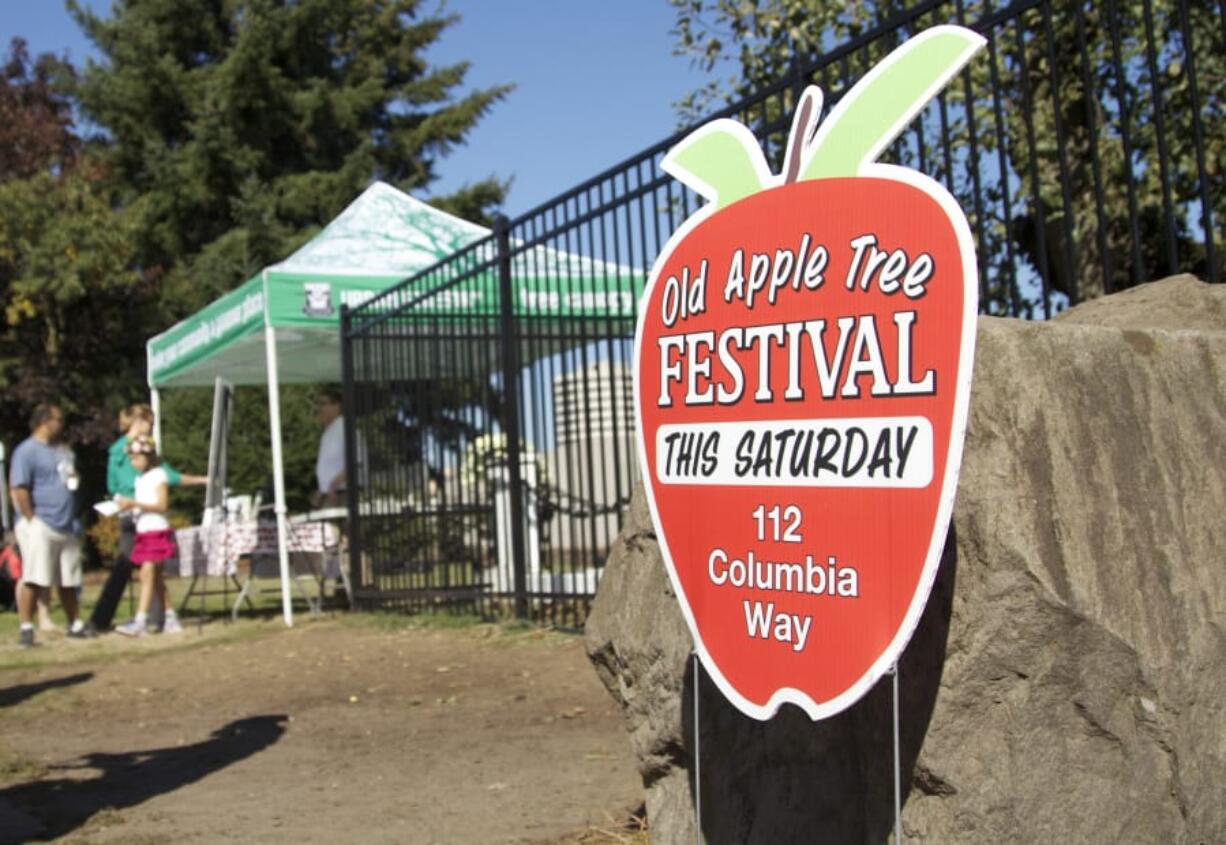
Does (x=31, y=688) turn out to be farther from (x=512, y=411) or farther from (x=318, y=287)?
(x=318, y=287)

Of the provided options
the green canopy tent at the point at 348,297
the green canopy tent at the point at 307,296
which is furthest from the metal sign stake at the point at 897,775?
the green canopy tent at the point at 307,296

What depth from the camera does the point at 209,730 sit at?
7113 mm

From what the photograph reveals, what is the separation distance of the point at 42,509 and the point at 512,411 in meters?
3.94

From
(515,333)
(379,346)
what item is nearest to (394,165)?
(379,346)

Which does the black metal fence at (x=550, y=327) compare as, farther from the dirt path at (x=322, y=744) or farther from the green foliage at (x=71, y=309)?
the green foliage at (x=71, y=309)

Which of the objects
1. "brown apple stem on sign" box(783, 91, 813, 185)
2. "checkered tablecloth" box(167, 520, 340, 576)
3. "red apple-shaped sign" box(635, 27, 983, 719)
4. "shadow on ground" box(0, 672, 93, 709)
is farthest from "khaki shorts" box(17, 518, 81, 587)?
"brown apple stem on sign" box(783, 91, 813, 185)

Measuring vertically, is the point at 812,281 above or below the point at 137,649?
above

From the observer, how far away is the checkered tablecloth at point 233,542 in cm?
1163

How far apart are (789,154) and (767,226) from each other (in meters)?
0.14

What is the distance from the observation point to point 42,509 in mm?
10938

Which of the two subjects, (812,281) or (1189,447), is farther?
(1189,447)

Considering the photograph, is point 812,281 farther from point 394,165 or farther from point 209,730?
point 394,165

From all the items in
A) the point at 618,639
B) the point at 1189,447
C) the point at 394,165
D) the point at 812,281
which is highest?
the point at 394,165

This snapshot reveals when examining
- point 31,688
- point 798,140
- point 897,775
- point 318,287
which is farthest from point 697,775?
point 318,287
